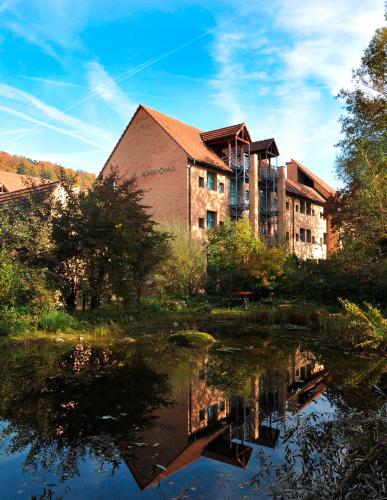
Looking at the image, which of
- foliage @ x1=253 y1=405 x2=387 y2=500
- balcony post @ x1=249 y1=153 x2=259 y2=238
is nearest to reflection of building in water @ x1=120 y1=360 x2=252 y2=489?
foliage @ x1=253 y1=405 x2=387 y2=500

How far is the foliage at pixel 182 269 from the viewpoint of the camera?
73.1 feet

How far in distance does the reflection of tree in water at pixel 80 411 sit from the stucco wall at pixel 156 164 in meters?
19.8

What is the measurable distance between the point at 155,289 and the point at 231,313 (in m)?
6.71

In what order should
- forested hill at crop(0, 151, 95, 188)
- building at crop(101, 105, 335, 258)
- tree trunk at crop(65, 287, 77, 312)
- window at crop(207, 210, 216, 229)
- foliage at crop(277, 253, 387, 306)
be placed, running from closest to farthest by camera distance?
tree trunk at crop(65, 287, 77, 312) < foliage at crop(277, 253, 387, 306) < building at crop(101, 105, 335, 258) < window at crop(207, 210, 216, 229) < forested hill at crop(0, 151, 95, 188)

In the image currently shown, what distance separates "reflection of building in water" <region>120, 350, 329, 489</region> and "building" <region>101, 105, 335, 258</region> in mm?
19796

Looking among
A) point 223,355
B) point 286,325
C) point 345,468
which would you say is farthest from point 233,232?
point 345,468

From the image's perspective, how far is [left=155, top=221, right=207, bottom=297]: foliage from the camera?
877 inches

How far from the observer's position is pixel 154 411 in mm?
6707

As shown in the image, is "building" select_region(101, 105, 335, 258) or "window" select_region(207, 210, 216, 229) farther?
"window" select_region(207, 210, 216, 229)

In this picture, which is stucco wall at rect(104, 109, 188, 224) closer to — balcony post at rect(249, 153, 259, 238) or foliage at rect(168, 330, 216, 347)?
balcony post at rect(249, 153, 259, 238)

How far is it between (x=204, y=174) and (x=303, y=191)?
49.5ft

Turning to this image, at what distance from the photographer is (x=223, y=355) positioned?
37.0 ft

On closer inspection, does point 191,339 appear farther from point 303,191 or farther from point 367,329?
point 303,191

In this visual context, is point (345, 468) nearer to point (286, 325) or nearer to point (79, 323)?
point (79, 323)
